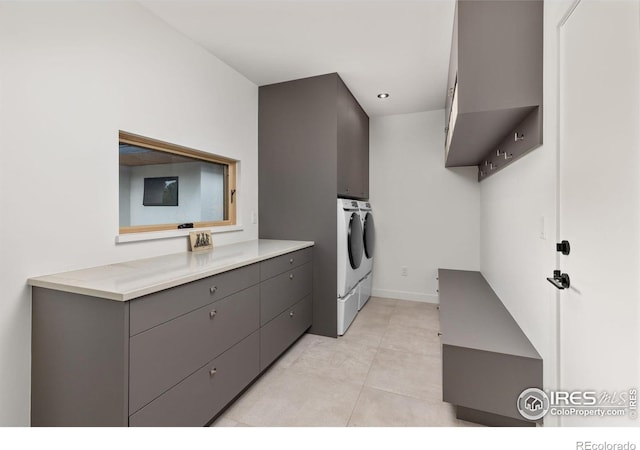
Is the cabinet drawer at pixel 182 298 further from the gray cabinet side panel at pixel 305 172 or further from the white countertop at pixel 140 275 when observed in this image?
the gray cabinet side panel at pixel 305 172

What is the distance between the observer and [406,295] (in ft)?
12.7

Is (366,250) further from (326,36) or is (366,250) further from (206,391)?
(206,391)

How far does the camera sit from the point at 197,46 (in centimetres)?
221

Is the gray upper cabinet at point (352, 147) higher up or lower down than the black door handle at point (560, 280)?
higher up

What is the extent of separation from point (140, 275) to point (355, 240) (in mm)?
2053

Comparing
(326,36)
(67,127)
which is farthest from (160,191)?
(326,36)

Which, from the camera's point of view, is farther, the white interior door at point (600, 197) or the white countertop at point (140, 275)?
the white countertop at point (140, 275)

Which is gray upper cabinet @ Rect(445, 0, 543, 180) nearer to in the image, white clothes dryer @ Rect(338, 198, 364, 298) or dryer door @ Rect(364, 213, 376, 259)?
white clothes dryer @ Rect(338, 198, 364, 298)

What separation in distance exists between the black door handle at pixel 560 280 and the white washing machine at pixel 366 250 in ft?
6.99

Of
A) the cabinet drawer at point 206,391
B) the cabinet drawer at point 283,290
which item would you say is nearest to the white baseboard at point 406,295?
the cabinet drawer at point 283,290

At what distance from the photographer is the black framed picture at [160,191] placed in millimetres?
2047

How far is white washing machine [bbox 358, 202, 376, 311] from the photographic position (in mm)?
3406

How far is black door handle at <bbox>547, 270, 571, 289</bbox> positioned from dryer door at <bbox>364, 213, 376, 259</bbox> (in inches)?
90.3

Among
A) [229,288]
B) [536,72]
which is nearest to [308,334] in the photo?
[229,288]
